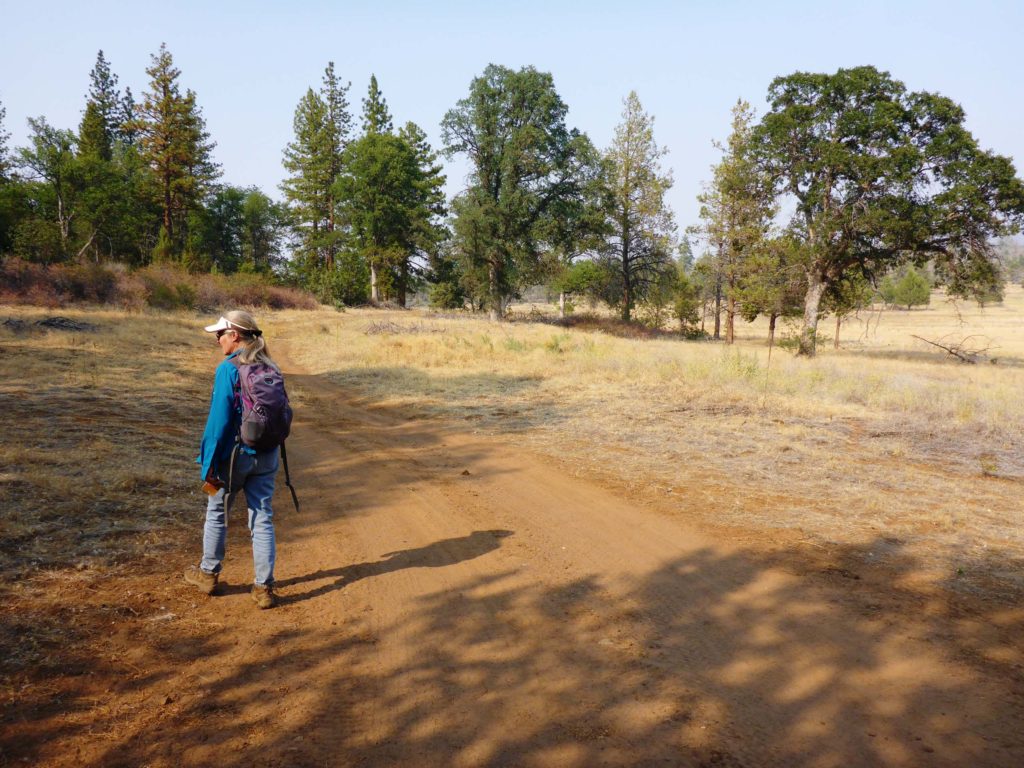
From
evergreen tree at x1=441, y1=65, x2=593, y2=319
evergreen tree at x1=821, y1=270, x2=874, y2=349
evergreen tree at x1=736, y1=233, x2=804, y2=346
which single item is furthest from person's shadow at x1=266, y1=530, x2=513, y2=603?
evergreen tree at x1=441, y1=65, x2=593, y2=319

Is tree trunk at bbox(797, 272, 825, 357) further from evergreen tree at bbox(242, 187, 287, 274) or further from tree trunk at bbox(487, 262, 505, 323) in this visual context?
evergreen tree at bbox(242, 187, 287, 274)

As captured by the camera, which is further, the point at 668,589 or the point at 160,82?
the point at 160,82

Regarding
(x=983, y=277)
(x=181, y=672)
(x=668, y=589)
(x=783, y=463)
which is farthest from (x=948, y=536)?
(x=983, y=277)

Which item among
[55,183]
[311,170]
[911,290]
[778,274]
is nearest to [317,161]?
[311,170]

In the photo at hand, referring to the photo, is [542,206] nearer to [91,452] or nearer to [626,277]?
[626,277]

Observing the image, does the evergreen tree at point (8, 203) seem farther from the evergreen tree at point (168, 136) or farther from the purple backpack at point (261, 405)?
the purple backpack at point (261, 405)

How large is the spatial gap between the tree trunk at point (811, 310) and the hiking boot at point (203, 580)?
2618cm

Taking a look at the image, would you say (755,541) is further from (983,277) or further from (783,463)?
(983,277)

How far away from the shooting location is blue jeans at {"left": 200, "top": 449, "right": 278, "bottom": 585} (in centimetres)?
423

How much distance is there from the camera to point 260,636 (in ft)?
12.6

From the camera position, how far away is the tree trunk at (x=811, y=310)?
85.8 feet

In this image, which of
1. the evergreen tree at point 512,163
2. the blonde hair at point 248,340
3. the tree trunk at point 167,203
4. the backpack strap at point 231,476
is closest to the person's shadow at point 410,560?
the backpack strap at point 231,476

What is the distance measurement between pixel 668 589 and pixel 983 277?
26.1 meters

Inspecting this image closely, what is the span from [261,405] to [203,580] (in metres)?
1.36
